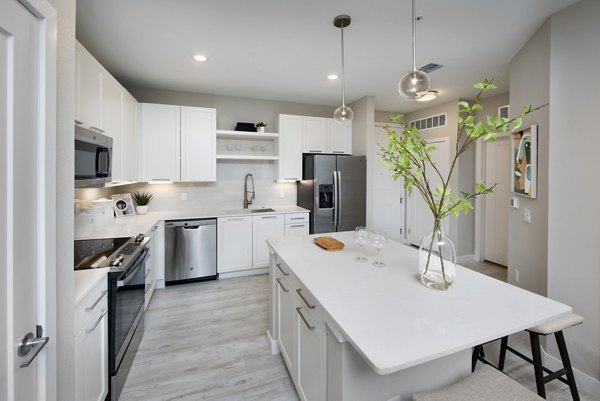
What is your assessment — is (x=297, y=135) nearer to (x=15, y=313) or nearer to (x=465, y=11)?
(x=465, y=11)

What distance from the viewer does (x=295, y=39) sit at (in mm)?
2562

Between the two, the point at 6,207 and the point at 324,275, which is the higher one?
the point at 6,207

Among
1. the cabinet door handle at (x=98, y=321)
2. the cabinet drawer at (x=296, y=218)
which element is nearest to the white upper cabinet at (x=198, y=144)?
the cabinet drawer at (x=296, y=218)

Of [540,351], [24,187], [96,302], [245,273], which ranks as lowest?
[245,273]

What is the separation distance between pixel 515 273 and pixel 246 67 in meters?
3.69

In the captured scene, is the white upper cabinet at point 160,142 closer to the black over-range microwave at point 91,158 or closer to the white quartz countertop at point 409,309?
the black over-range microwave at point 91,158

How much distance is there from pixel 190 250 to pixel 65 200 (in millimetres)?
2508

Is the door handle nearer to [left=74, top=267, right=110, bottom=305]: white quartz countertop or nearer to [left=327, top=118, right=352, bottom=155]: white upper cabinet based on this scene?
[left=74, top=267, right=110, bottom=305]: white quartz countertop

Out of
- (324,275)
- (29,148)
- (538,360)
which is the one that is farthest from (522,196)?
(29,148)

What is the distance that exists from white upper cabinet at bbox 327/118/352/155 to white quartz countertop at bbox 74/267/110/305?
3.66 metres

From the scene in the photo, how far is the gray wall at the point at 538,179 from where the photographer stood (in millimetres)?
2205

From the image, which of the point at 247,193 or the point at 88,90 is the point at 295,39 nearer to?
the point at 88,90

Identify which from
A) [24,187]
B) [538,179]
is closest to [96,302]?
[24,187]

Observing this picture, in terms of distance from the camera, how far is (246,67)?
10.5 ft
